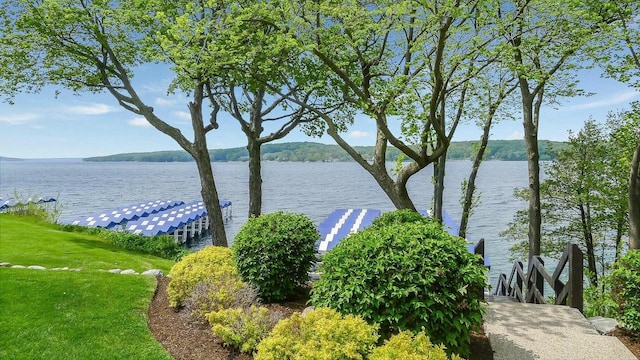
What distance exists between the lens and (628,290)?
20.6 ft

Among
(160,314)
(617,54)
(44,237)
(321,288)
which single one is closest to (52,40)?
(44,237)

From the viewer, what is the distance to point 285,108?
18312 millimetres

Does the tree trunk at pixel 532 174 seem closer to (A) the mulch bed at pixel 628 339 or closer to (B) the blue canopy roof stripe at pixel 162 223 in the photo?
(A) the mulch bed at pixel 628 339

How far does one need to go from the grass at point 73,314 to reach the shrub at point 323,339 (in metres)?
1.94

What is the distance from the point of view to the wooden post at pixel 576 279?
7.01 meters

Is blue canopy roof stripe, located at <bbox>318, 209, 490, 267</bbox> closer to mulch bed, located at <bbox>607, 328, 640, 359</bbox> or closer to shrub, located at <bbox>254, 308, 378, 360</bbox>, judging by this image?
mulch bed, located at <bbox>607, 328, 640, 359</bbox>

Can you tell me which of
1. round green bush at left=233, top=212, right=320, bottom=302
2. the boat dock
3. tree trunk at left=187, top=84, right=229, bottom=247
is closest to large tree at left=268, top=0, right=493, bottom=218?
round green bush at left=233, top=212, right=320, bottom=302

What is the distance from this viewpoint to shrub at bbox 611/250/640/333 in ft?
20.1

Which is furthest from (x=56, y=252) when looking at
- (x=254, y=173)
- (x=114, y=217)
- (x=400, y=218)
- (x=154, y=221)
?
(x=114, y=217)

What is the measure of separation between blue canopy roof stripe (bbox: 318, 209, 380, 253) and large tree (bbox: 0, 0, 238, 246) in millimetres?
5801

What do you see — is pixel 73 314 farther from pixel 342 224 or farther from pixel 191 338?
pixel 342 224

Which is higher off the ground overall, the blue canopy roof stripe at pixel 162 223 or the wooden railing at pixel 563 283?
the wooden railing at pixel 563 283

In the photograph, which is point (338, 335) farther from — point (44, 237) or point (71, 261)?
point (44, 237)

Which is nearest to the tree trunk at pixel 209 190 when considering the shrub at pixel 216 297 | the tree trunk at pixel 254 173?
the tree trunk at pixel 254 173
